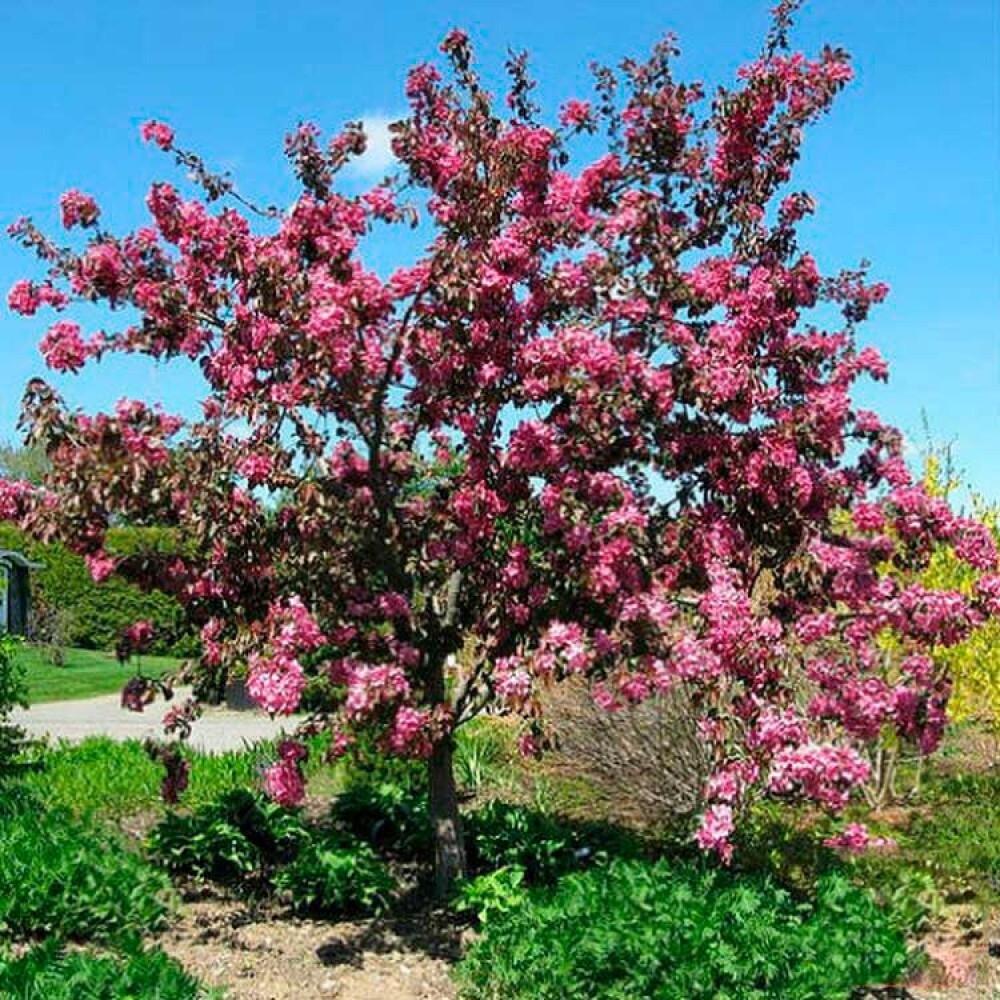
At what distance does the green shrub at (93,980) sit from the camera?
175 inches

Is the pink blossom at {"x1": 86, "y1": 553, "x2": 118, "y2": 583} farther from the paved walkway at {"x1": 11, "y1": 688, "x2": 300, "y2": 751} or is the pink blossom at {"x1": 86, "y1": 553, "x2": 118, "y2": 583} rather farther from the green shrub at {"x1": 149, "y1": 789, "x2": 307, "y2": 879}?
the paved walkway at {"x1": 11, "y1": 688, "x2": 300, "y2": 751}

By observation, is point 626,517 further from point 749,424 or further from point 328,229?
point 328,229

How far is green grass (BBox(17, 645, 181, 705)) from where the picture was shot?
19956mm

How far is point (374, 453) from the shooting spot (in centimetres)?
658

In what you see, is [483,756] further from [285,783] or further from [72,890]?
[72,890]

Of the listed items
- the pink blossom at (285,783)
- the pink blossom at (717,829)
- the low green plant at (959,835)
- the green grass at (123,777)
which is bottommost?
the low green plant at (959,835)

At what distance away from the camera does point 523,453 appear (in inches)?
241

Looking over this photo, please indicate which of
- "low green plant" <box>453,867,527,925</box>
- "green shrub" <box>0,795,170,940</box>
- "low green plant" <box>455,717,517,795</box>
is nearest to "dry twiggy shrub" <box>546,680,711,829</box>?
"low green plant" <box>455,717,517,795</box>

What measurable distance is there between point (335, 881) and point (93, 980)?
7.47ft

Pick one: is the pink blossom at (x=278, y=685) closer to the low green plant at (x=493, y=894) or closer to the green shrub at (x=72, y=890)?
the green shrub at (x=72, y=890)

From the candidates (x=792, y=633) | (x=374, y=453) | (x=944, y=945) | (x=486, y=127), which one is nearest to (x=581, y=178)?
(x=486, y=127)

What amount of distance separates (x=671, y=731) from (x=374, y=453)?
298 centimetres

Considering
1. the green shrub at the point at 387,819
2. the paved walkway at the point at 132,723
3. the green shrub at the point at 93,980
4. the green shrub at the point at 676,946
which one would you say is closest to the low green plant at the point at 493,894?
the green shrub at the point at 676,946

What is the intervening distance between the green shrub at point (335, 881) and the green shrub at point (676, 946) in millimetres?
1124
